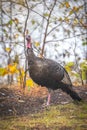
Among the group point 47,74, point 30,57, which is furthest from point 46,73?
point 30,57

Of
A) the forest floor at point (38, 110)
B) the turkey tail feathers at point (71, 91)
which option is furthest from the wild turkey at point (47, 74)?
the forest floor at point (38, 110)

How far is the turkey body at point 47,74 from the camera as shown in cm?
697

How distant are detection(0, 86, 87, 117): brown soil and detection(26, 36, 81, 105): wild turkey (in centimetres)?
38

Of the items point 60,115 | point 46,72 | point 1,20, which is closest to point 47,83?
point 46,72

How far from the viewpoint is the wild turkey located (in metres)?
6.97

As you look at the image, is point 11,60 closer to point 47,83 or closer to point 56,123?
point 47,83

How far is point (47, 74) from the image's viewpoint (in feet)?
23.0

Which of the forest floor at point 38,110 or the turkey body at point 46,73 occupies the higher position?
the turkey body at point 46,73

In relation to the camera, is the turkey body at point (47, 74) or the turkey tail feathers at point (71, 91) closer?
the turkey body at point (47, 74)

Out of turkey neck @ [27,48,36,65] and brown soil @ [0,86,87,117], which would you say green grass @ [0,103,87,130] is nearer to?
brown soil @ [0,86,87,117]

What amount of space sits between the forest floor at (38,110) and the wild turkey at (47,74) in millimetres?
356

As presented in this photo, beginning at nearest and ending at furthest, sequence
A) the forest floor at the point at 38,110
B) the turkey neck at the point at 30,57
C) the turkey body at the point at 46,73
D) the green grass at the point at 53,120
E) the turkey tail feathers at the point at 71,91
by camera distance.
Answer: the green grass at the point at 53,120 → the forest floor at the point at 38,110 → the turkey body at the point at 46,73 → the turkey neck at the point at 30,57 → the turkey tail feathers at the point at 71,91

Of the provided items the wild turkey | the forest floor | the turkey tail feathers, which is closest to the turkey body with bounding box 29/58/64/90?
the wild turkey

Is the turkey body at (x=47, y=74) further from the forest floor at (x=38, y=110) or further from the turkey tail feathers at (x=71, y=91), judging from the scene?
the forest floor at (x=38, y=110)
